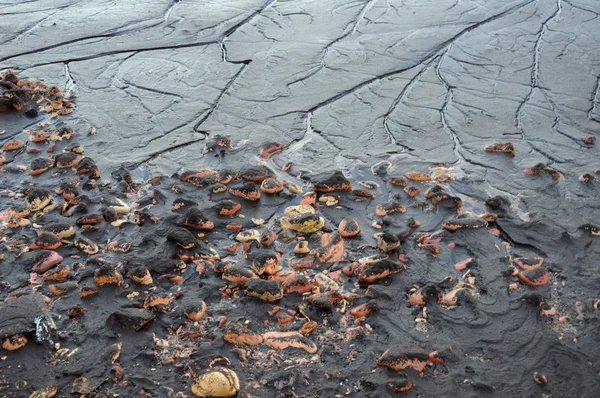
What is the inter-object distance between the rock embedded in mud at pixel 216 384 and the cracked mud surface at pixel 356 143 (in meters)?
0.05

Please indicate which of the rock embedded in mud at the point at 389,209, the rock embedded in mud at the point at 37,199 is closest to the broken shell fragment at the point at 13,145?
the rock embedded in mud at the point at 37,199

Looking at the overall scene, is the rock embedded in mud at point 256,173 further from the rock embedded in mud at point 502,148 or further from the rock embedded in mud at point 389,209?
the rock embedded in mud at point 502,148

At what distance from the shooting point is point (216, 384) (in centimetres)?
216

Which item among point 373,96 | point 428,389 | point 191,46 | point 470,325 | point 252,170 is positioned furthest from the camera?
point 191,46

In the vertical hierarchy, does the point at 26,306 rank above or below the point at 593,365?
above

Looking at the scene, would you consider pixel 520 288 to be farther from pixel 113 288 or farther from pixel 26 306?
pixel 26 306

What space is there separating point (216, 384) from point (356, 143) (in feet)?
6.86

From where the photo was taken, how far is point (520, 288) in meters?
2.66

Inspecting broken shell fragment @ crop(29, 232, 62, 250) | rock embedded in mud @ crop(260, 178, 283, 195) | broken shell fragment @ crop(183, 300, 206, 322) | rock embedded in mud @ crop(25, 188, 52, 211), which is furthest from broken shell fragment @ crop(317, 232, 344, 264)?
rock embedded in mud @ crop(25, 188, 52, 211)

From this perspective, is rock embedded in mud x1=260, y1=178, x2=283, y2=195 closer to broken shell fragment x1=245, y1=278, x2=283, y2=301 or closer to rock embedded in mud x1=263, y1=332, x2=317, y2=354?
broken shell fragment x1=245, y1=278, x2=283, y2=301

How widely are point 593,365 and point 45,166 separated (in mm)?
3058

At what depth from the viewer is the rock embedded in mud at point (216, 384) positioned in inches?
84.7

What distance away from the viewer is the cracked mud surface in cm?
230

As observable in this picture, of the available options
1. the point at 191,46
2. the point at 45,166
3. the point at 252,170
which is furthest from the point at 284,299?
the point at 191,46
